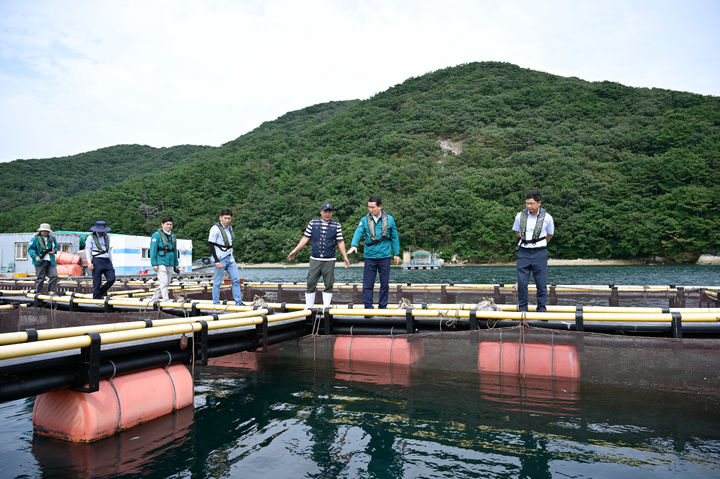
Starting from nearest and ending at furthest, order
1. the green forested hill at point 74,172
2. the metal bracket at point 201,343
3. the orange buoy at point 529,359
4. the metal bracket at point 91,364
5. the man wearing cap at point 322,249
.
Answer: the metal bracket at point 91,364, the metal bracket at point 201,343, the orange buoy at point 529,359, the man wearing cap at point 322,249, the green forested hill at point 74,172

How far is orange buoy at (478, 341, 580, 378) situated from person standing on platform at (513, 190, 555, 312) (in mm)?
873

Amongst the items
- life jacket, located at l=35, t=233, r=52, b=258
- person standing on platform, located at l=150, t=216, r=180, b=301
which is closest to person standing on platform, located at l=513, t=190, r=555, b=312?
person standing on platform, located at l=150, t=216, r=180, b=301

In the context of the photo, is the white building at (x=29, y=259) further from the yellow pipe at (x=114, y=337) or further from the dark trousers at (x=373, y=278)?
the yellow pipe at (x=114, y=337)

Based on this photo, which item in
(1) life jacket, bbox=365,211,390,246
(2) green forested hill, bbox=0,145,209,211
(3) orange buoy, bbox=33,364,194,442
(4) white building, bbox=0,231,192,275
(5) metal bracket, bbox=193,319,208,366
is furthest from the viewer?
(2) green forested hill, bbox=0,145,209,211

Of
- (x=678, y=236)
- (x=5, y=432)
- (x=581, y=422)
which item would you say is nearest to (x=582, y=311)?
(x=581, y=422)

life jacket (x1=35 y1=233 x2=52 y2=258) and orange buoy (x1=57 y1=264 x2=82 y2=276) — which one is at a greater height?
life jacket (x1=35 y1=233 x2=52 y2=258)

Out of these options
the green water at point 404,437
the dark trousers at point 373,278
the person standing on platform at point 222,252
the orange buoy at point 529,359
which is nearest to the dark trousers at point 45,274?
the person standing on platform at point 222,252

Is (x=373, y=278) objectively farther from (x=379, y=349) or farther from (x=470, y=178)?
(x=470, y=178)

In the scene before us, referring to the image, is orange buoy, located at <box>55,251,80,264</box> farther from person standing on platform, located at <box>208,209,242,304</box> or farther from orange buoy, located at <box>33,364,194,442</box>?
orange buoy, located at <box>33,364,194,442</box>

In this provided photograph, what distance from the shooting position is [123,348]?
15.4ft

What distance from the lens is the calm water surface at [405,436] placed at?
3.77 meters

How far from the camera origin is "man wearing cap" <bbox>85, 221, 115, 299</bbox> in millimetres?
10055

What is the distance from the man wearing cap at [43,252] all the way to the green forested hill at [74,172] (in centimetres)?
14861

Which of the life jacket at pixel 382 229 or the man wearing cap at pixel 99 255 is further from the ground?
the life jacket at pixel 382 229
